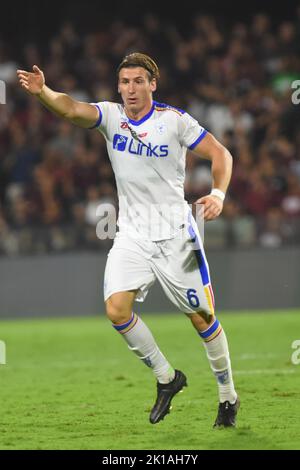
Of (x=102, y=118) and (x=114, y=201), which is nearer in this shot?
(x=102, y=118)

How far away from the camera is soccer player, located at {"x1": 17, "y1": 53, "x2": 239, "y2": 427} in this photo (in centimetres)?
669

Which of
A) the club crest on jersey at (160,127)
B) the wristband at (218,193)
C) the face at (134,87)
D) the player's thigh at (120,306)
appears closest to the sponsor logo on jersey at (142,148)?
the club crest on jersey at (160,127)

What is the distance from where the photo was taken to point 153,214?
22.4 ft

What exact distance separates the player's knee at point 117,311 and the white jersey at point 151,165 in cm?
49

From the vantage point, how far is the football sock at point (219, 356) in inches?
266

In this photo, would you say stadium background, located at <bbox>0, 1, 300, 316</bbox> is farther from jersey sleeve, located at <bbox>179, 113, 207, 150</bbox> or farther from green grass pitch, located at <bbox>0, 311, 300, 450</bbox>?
jersey sleeve, located at <bbox>179, 113, 207, 150</bbox>

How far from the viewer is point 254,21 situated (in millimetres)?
19312

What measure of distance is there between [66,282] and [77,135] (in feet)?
10.6

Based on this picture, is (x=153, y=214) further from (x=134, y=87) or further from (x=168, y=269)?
(x=134, y=87)

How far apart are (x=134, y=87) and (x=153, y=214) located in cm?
84

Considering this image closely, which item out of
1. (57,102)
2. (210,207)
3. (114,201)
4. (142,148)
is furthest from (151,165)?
(114,201)
